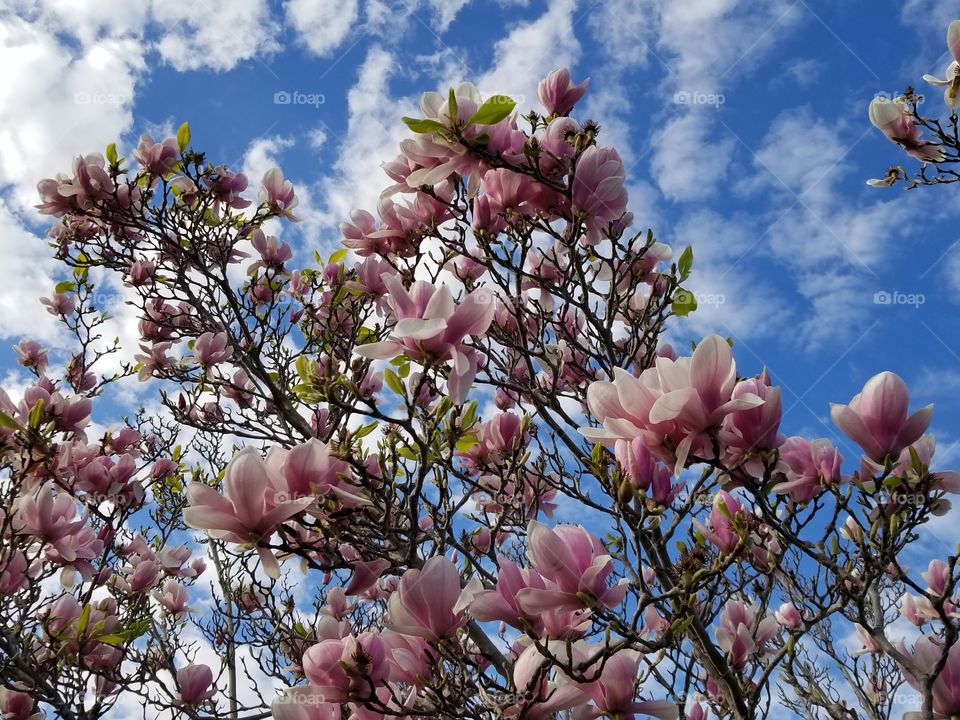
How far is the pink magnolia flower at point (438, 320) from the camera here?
4.94 feet

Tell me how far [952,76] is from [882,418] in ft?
7.94

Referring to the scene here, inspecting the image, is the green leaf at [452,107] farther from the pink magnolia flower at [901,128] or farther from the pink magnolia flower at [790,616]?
the pink magnolia flower at [790,616]

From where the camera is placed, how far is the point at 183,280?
149 inches

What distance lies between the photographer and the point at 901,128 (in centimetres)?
→ 324

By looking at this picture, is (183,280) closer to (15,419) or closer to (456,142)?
(15,419)

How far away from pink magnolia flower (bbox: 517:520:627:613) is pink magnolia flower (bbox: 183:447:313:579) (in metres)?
0.50

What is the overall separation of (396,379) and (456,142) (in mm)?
814

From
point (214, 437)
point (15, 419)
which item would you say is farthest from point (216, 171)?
point (214, 437)

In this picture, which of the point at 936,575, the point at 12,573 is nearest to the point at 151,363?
the point at 12,573

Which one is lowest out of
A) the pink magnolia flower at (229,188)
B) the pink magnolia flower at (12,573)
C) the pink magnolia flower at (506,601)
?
the pink magnolia flower at (506,601)

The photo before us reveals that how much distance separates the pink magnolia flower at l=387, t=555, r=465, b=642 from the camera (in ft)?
4.59

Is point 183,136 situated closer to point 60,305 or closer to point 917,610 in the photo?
point 60,305

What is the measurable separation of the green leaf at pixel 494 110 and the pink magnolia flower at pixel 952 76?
2.23 metres

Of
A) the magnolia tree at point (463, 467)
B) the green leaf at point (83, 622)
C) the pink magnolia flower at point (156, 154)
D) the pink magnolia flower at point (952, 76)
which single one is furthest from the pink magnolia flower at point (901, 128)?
the green leaf at point (83, 622)
